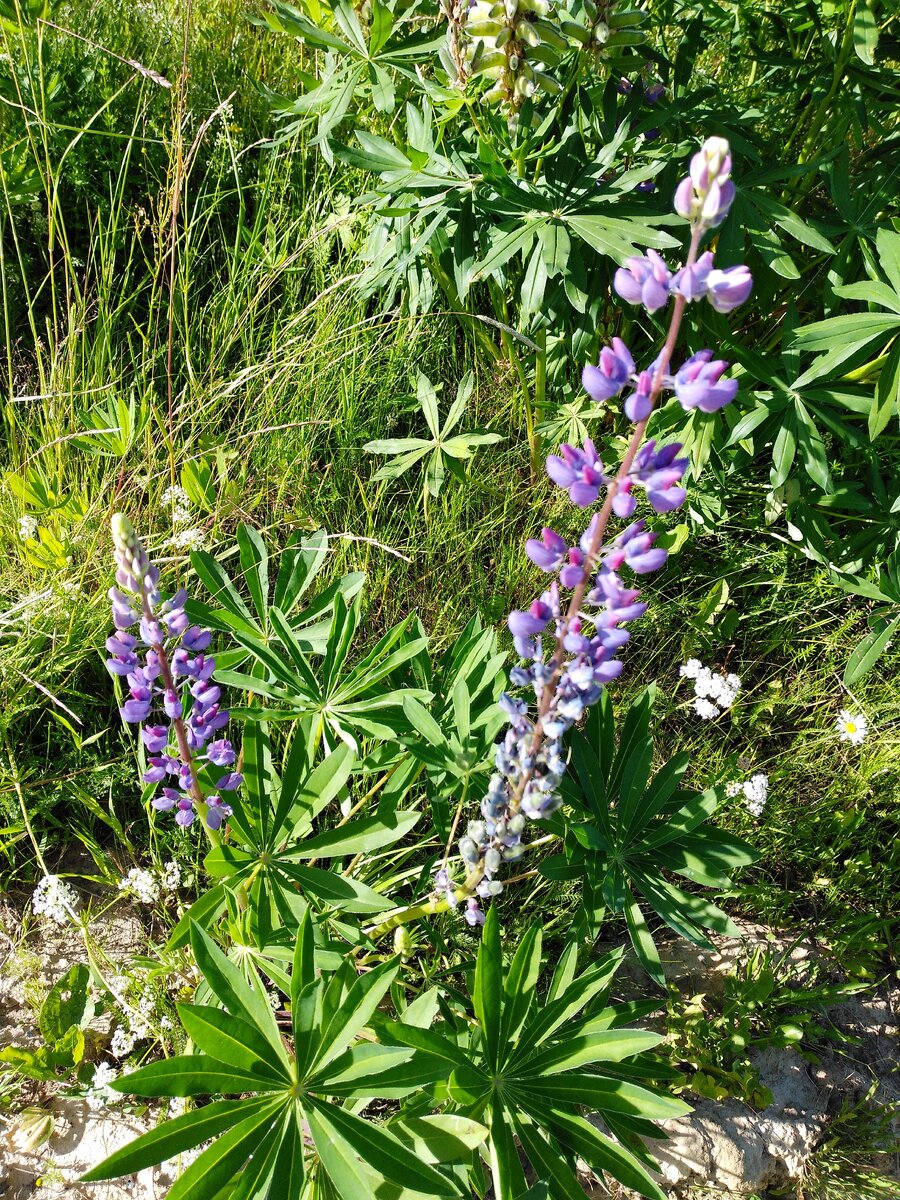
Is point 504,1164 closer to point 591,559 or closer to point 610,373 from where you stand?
point 591,559

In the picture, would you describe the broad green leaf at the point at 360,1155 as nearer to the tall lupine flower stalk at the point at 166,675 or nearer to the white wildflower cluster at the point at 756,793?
the tall lupine flower stalk at the point at 166,675

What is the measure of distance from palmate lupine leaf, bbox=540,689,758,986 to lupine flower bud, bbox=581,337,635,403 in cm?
86

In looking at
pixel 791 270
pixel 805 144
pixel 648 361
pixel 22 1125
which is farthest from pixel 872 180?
pixel 22 1125

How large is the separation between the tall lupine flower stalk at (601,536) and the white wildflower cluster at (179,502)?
4.54 feet

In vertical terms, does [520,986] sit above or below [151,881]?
above

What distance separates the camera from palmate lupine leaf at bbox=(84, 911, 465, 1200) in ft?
4.28

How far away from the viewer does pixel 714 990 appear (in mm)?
2385

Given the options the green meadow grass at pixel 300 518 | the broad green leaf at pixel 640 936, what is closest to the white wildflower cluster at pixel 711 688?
the green meadow grass at pixel 300 518

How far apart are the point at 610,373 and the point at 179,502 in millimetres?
1691

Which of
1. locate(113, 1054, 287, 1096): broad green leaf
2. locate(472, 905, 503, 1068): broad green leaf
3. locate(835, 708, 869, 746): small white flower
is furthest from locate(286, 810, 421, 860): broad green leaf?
locate(835, 708, 869, 746): small white flower

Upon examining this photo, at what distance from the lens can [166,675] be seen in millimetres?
1430

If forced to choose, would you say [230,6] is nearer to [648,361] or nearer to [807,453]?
[648,361]

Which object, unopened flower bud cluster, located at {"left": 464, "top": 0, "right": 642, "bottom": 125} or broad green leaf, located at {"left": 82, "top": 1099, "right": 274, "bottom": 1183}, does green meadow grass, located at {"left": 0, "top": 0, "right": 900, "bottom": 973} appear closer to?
unopened flower bud cluster, located at {"left": 464, "top": 0, "right": 642, "bottom": 125}

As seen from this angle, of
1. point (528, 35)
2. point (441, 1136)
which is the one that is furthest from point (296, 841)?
point (528, 35)
